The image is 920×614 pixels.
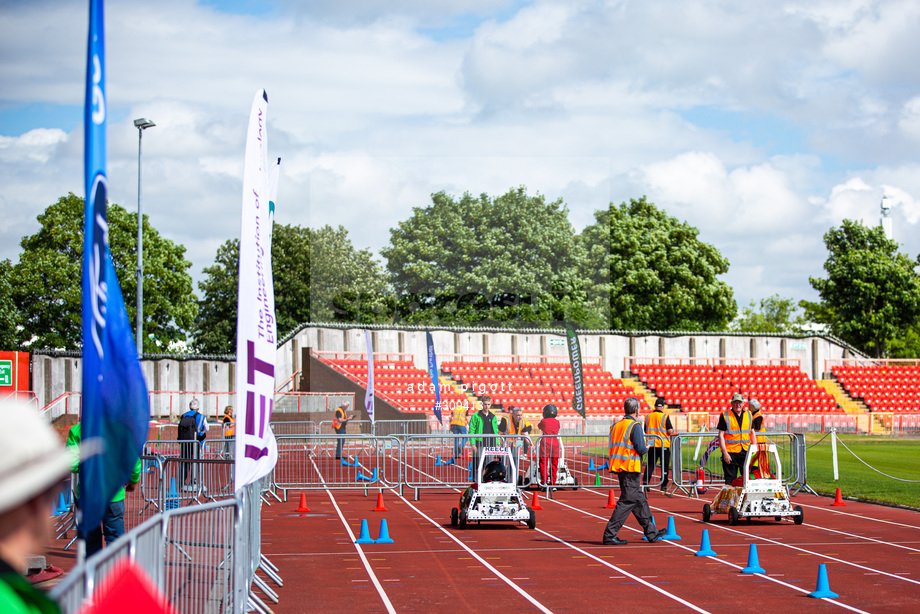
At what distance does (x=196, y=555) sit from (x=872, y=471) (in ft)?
70.9

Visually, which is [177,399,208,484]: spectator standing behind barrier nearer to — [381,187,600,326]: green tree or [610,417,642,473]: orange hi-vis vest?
[610,417,642,473]: orange hi-vis vest

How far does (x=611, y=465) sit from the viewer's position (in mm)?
12898

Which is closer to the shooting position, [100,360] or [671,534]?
[100,360]

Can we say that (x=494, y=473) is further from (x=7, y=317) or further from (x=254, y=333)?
(x=7, y=317)

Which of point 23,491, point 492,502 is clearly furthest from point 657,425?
point 23,491

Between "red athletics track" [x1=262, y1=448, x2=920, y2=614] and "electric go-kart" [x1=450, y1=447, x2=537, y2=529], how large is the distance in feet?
0.70

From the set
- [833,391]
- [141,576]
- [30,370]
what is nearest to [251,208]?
[141,576]

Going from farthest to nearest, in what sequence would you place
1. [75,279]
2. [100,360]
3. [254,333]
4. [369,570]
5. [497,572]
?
[75,279]
[369,570]
[497,572]
[254,333]
[100,360]

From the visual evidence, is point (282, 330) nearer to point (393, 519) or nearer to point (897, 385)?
point (897, 385)

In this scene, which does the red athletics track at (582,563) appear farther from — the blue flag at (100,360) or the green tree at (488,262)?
the green tree at (488,262)

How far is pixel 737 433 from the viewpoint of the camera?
16125 millimetres

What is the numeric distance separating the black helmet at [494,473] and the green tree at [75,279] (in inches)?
1572

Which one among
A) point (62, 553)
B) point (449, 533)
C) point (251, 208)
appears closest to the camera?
point (251, 208)

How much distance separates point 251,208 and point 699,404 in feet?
130
